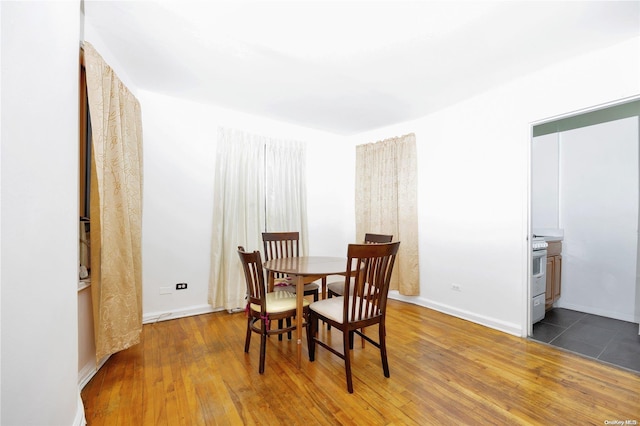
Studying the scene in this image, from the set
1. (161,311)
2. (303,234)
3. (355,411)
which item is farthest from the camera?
(303,234)

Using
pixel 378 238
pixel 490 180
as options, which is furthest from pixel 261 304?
pixel 490 180

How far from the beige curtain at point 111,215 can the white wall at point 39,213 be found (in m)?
0.52

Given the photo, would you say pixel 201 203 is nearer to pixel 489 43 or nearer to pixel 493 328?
pixel 489 43

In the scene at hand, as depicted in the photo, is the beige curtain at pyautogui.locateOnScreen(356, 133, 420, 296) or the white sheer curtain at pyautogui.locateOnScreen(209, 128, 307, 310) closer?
the white sheer curtain at pyautogui.locateOnScreen(209, 128, 307, 310)

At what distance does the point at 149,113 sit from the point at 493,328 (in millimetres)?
4570

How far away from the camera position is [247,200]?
3.60 meters

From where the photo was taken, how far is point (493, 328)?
290 cm

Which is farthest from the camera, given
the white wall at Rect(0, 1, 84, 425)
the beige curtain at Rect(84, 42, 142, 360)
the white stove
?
the white stove

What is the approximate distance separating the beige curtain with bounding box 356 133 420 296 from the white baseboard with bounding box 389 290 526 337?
0.53ft

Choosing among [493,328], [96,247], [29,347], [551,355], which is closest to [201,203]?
[96,247]

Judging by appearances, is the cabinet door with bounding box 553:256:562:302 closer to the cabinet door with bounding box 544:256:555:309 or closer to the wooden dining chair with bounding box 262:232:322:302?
the cabinet door with bounding box 544:256:555:309

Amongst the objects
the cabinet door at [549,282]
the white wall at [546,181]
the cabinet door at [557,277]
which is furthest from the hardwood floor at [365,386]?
the white wall at [546,181]

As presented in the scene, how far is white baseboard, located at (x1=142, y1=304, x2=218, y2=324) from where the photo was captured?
3.03 metres

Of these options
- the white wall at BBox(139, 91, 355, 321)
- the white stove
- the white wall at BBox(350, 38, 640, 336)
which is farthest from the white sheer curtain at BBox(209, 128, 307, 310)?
the white stove
